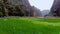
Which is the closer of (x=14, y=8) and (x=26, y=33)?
(x=26, y=33)

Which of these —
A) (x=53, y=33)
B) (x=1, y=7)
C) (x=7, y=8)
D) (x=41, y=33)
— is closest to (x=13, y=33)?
(x=41, y=33)

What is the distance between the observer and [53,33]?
23.8m

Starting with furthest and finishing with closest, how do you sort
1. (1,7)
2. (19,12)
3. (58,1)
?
(58,1), (19,12), (1,7)

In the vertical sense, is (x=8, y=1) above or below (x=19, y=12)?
above

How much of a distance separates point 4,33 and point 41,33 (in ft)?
17.1

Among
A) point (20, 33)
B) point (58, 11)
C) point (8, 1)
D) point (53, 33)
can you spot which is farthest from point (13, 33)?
point (58, 11)

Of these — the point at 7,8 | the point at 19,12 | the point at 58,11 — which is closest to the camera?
the point at 7,8

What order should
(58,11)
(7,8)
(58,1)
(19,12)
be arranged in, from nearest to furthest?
(7,8) < (19,12) < (58,11) < (58,1)

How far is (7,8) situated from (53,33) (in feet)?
248

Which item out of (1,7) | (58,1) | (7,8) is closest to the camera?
(1,7)

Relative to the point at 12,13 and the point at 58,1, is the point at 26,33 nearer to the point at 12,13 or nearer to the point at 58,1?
the point at 12,13

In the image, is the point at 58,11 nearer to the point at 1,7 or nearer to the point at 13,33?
the point at 1,7

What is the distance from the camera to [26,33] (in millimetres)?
22781

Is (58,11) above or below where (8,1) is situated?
below
